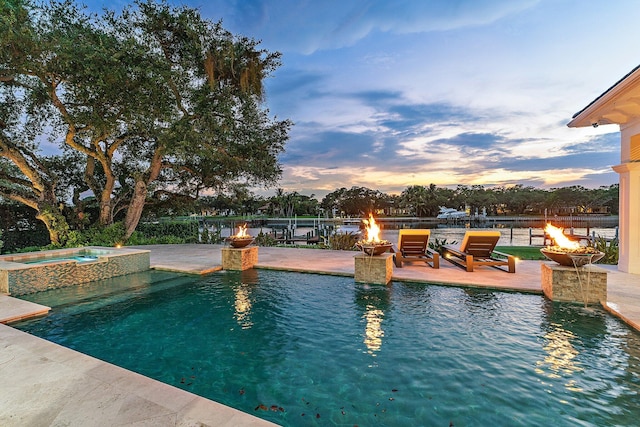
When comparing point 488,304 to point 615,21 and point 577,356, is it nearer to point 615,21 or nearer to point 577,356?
point 577,356

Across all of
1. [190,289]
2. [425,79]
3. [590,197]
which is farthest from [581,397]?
[590,197]

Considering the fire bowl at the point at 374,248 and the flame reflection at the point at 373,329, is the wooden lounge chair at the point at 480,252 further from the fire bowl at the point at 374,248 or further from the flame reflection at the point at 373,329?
the flame reflection at the point at 373,329

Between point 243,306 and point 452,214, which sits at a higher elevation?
point 452,214

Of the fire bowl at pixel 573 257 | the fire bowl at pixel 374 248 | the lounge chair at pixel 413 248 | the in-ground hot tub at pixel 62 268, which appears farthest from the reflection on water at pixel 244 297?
the fire bowl at pixel 573 257

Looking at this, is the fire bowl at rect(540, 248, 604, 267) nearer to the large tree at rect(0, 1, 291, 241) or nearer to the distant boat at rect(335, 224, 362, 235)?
the large tree at rect(0, 1, 291, 241)

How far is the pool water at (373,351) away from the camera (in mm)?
2506

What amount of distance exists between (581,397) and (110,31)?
47.2 feet

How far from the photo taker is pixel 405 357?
3.35 meters

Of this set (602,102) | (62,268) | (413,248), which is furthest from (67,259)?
(602,102)

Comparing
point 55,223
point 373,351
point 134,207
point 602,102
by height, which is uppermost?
point 602,102

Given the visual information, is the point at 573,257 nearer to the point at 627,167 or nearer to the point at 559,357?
the point at 559,357

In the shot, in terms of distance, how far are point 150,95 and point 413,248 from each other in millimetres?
9673

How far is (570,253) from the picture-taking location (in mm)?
4961

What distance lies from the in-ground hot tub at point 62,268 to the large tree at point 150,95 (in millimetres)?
4306
